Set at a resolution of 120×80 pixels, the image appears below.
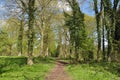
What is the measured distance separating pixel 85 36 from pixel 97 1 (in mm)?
6271

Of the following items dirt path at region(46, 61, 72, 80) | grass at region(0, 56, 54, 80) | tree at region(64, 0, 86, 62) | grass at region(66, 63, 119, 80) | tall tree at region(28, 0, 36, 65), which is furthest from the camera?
tree at region(64, 0, 86, 62)

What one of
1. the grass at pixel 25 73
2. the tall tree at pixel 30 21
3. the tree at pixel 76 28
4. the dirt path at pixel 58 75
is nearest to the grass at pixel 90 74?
the dirt path at pixel 58 75

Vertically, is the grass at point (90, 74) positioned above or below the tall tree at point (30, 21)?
below

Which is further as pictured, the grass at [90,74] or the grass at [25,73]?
the grass at [90,74]

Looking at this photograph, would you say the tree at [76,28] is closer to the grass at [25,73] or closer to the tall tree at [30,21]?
the tall tree at [30,21]

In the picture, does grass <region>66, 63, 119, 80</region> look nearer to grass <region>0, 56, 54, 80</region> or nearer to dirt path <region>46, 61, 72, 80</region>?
dirt path <region>46, 61, 72, 80</region>

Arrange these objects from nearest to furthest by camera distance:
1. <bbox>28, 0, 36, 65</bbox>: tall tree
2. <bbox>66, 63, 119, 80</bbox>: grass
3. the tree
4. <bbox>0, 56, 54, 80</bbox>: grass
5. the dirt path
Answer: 1. the dirt path
2. <bbox>0, 56, 54, 80</bbox>: grass
3. <bbox>66, 63, 119, 80</bbox>: grass
4. <bbox>28, 0, 36, 65</bbox>: tall tree
5. the tree

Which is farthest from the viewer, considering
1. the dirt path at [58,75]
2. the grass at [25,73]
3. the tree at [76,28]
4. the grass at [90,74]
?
the tree at [76,28]

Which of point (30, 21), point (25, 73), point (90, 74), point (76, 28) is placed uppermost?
point (30, 21)

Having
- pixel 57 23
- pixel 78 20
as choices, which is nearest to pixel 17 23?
pixel 57 23

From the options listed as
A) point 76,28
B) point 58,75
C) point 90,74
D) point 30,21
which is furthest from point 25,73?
point 76,28

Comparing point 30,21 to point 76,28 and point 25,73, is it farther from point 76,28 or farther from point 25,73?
point 76,28

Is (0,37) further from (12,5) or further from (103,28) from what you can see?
(103,28)

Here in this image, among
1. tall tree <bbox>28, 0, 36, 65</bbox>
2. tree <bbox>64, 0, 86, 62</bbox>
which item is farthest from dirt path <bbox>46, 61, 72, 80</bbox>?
tree <bbox>64, 0, 86, 62</bbox>
